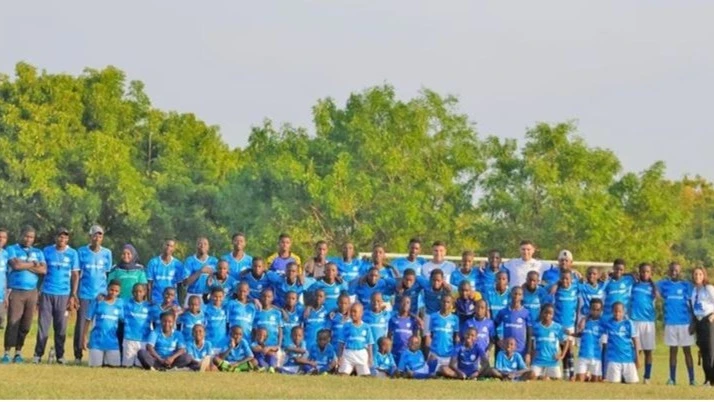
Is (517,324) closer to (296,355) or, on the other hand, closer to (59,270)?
(296,355)

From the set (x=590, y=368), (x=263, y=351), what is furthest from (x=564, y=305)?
(x=263, y=351)

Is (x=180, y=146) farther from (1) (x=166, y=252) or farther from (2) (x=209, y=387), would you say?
(2) (x=209, y=387)

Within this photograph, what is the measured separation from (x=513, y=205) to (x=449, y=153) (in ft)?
9.91

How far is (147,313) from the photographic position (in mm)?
20766

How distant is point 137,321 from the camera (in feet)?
67.8

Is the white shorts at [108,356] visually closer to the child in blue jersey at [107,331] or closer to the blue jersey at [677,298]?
the child in blue jersey at [107,331]

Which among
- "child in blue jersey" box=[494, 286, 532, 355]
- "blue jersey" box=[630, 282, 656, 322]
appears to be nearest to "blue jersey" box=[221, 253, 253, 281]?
"child in blue jersey" box=[494, 286, 532, 355]

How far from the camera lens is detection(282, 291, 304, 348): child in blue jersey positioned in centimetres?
2080

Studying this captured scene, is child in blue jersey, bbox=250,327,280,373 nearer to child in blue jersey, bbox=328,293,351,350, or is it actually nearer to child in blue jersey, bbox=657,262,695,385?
child in blue jersey, bbox=328,293,351,350

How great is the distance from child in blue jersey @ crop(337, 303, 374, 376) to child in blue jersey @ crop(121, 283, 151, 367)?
2.73 metres

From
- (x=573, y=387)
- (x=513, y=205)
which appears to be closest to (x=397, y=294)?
(x=573, y=387)

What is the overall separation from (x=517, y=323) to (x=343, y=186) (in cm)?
3041

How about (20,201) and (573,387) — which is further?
(20,201)

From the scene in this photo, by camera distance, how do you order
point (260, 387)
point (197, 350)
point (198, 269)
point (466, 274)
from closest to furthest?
point (260, 387) → point (197, 350) → point (466, 274) → point (198, 269)
